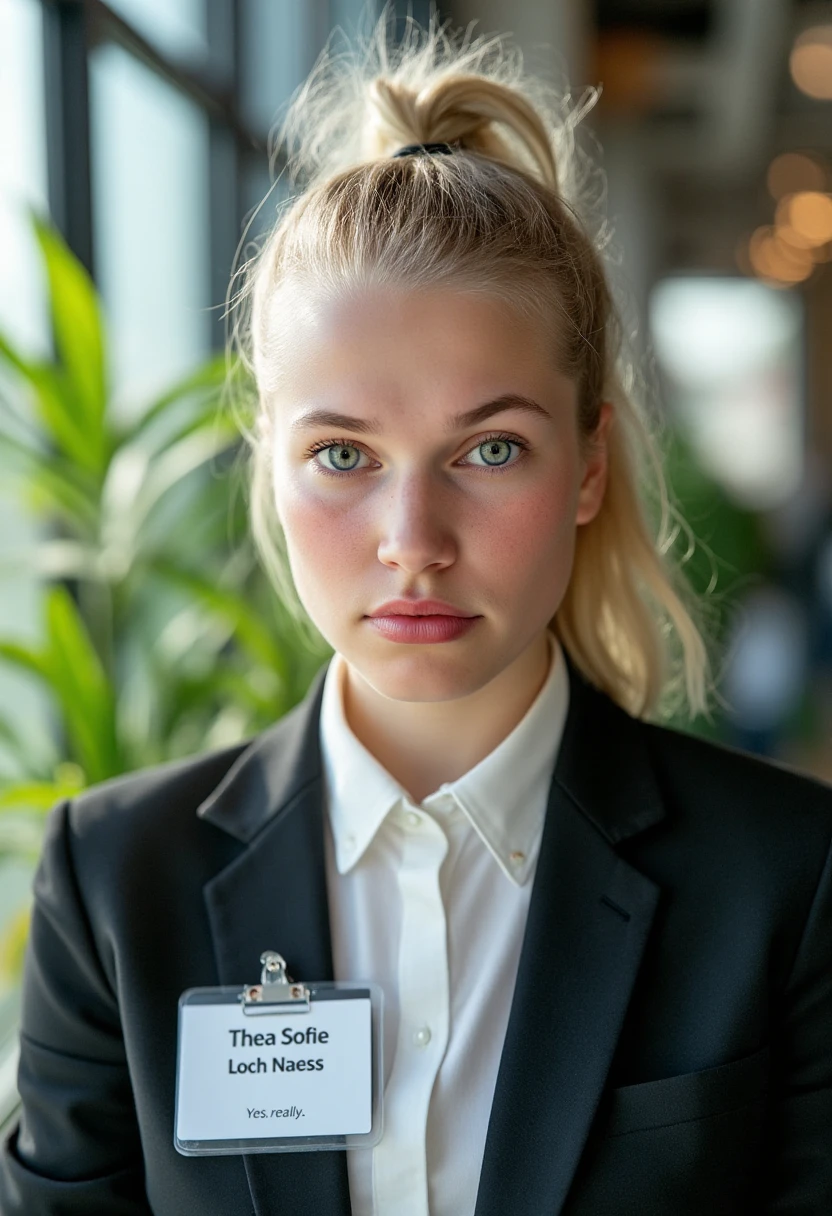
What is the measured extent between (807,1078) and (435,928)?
0.39 metres

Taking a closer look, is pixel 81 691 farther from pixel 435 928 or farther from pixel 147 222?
pixel 147 222

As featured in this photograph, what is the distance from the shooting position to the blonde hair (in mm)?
1120

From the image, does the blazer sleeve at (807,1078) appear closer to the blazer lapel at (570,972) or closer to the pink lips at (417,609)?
the blazer lapel at (570,972)

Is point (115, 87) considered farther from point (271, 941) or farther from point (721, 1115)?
point (721, 1115)

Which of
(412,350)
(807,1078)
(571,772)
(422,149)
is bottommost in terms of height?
(807,1078)

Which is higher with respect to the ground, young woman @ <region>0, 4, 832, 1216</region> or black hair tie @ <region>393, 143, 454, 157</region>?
black hair tie @ <region>393, 143, 454, 157</region>

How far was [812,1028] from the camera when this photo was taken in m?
1.17

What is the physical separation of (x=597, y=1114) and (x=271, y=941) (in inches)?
13.5

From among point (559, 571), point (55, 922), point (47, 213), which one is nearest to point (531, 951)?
point (559, 571)

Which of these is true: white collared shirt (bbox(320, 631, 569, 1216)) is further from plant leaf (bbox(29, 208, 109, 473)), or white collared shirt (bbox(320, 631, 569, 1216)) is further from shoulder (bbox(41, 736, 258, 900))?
plant leaf (bbox(29, 208, 109, 473))

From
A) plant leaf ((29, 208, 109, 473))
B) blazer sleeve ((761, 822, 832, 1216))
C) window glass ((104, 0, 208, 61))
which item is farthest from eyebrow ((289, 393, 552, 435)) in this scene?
window glass ((104, 0, 208, 61))

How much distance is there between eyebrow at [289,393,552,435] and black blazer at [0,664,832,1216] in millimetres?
384

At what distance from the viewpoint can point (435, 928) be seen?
1.16 m

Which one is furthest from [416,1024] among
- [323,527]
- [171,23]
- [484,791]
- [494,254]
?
[171,23]
